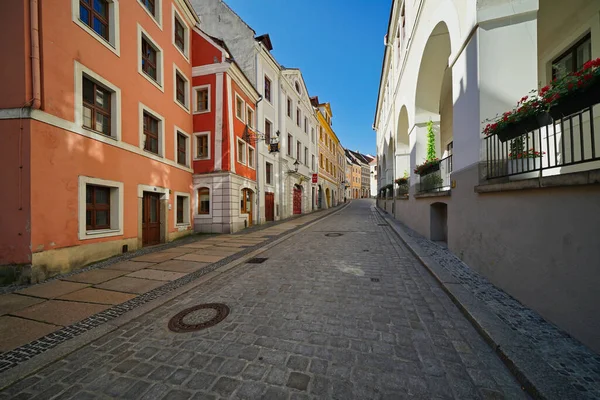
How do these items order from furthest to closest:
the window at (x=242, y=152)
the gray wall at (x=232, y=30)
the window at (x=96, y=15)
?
1. the gray wall at (x=232, y=30)
2. the window at (x=242, y=152)
3. the window at (x=96, y=15)

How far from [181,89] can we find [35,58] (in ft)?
22.8

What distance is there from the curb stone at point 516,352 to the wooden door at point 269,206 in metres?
14.0

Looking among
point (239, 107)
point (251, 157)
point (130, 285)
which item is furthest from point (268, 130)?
point (130, 285)

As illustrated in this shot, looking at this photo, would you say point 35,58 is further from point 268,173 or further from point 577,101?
point 268,173

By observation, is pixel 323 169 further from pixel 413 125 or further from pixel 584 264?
pixel 584 264

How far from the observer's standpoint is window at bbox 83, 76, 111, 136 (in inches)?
265

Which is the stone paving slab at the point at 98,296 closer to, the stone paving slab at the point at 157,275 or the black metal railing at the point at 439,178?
the stone paving slab at the point at 157,275

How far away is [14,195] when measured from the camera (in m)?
5.08

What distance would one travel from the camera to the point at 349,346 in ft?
8.45

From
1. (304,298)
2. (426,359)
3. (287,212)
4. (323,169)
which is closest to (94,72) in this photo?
(304,298)

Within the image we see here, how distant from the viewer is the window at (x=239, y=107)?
12.9m

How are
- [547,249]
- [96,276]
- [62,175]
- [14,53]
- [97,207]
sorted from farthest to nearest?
[97,207] → [62,175] → [96,276] → [14,53] → [547,249]

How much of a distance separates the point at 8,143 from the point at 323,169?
2836 centimetres

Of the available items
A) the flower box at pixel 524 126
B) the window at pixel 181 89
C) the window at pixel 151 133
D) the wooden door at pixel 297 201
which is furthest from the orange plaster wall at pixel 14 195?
the wooden door at pixel 297 201
